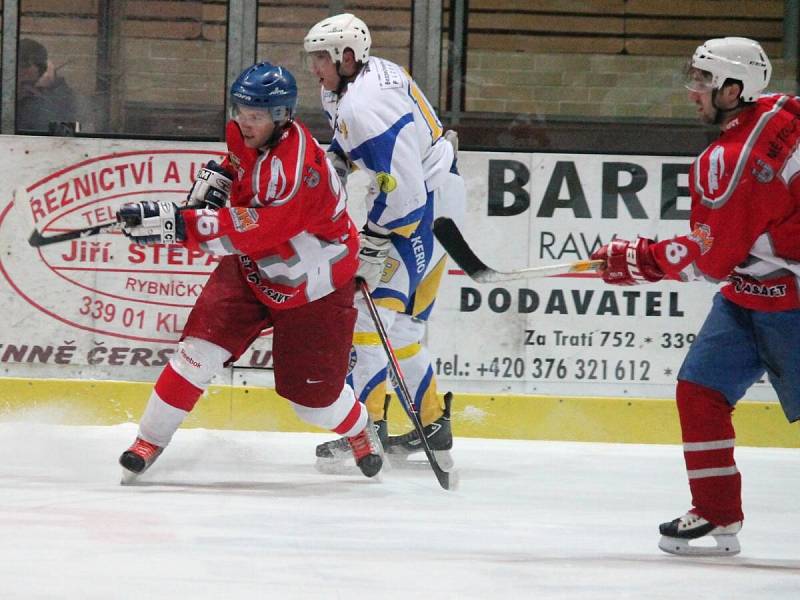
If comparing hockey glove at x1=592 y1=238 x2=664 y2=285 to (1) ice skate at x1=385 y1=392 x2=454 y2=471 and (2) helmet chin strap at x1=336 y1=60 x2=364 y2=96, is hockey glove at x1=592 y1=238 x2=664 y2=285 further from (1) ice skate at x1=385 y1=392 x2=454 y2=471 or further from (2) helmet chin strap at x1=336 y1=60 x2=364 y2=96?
(2) helmet chin strap at x1=336 y1=60 x2=364 y2=96

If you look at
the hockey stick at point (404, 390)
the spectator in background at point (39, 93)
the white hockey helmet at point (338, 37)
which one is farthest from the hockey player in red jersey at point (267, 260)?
the spectator in background at point (39, 93)

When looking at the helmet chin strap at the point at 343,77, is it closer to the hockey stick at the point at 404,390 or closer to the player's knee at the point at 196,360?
the hockey stick at the point at 404,390

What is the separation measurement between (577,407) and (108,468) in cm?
189

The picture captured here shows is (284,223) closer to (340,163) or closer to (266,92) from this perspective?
(266,92)

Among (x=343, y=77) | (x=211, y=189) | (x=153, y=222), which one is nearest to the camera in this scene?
(x=153, y=222)

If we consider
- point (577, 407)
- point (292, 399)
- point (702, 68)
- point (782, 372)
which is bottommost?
point (577, 407)

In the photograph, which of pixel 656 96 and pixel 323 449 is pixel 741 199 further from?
pixel 656 96

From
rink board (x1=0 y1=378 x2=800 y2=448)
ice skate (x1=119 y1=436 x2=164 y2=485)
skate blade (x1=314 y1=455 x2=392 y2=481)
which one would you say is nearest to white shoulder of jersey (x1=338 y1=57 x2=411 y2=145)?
skate blade (x1=314 y1=455 x2=392 y2=481)

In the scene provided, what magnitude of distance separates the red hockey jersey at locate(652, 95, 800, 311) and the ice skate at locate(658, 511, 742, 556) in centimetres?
50

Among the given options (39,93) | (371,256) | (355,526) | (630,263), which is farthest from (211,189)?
(39,93)

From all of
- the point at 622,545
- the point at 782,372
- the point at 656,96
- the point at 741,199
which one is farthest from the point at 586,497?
the point at 656,96

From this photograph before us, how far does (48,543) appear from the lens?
2633 mm

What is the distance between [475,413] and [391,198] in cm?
130

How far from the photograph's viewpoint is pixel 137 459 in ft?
11.4
